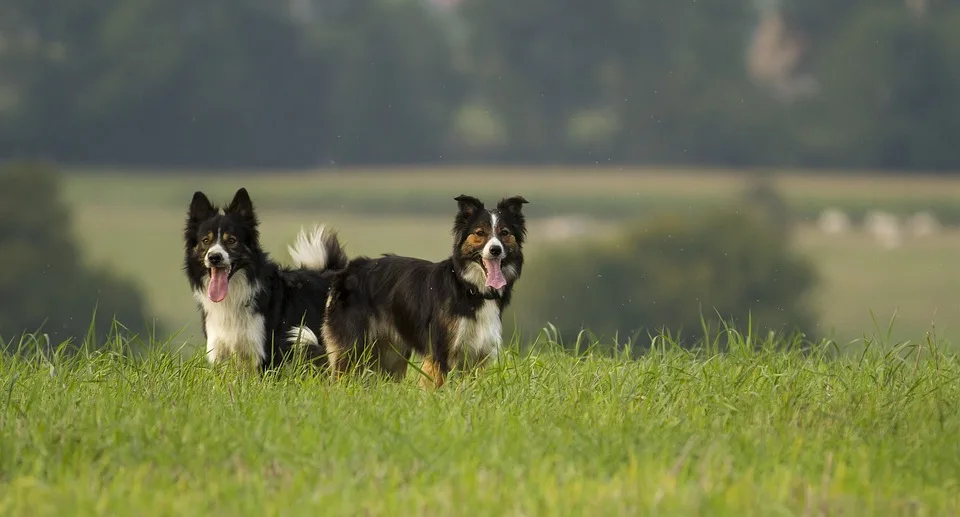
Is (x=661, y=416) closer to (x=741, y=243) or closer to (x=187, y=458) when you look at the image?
(x=187, y=458)

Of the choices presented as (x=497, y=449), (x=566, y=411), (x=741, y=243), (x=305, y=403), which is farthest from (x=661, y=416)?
(x=741, y=243)

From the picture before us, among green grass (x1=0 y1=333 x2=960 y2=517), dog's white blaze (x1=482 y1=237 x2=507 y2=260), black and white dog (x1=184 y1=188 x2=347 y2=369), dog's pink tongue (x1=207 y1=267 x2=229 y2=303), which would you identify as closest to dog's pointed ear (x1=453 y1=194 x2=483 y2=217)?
dog's white blaze (x1=482 y1=237 x2=507 y2=260)

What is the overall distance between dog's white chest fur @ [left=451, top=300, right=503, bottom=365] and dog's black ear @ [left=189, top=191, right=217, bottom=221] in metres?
1.87

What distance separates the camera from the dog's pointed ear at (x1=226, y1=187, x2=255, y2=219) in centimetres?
871

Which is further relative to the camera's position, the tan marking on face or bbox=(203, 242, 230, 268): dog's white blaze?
bbox=(203, 242, 230, 268): dog's white blaze

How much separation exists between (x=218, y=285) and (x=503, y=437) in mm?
2791

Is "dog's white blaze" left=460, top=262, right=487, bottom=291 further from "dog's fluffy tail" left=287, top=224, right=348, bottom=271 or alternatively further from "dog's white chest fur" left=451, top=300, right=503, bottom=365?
"dog's fluffy tail" left=287, top=224, right=348, bottom=271

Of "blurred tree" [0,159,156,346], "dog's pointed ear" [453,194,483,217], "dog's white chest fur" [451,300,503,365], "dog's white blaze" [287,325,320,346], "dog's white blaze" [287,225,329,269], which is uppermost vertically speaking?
"dog's pointed ear" [453,194,483,217]

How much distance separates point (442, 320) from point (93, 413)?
7.32 ft

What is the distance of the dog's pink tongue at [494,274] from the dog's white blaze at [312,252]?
68.9 inches

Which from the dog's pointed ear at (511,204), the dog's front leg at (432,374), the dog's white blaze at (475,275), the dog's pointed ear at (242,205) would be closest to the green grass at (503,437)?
the dog's front leg at (432,374)

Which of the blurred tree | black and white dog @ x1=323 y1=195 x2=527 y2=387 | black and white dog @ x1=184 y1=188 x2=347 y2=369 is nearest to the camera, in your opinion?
black and white dog @ x1=323 y1=195 x2=527 y2=387

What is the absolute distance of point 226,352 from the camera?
8641 mm

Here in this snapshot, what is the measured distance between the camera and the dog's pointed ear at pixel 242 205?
871cm
